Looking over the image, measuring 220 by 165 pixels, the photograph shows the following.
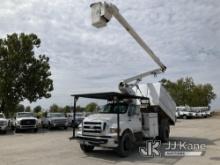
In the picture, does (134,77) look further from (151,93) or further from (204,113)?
(204,113)

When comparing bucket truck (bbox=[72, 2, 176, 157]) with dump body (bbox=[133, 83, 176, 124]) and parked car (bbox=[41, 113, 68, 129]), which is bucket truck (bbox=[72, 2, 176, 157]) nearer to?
dump body (bbox=[133, 83, 176, 124])

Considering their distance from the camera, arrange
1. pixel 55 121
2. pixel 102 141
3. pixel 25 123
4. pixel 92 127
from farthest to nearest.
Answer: pixel 55 121 < pixel 25 123 < pixel 92 127 < pixel 102 141

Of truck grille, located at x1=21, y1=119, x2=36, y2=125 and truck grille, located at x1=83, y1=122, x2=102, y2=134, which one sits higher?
truck grille, located at x1=83, y1=122, x2=102, y2=134

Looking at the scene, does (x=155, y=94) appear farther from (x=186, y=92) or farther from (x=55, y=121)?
(x=186, y=92)

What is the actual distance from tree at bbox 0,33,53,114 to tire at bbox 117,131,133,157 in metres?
21.6

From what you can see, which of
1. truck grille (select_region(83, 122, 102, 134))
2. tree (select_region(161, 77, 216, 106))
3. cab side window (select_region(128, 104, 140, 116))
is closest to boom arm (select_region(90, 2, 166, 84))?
cab side window (select_region(128, 104, 140, 116))

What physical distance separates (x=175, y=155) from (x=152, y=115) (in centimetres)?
315

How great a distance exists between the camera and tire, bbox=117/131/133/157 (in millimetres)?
12344

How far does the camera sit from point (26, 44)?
33062 mm

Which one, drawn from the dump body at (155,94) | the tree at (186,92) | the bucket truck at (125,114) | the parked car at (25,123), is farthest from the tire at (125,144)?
the tree at (186,92)

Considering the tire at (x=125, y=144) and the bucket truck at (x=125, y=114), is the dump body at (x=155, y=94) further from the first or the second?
the tire at (x=125, y=144)

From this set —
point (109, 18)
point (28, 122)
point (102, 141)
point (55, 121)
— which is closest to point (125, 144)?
point (102, 141)

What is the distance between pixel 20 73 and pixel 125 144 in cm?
2279

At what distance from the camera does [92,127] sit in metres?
12.7
